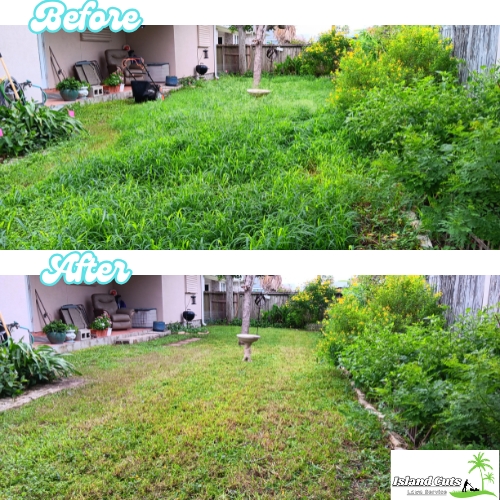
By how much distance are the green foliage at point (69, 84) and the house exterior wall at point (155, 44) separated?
232 millimetres

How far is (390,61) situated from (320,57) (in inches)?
15.9

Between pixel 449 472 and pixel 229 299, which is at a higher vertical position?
pixel 229 299

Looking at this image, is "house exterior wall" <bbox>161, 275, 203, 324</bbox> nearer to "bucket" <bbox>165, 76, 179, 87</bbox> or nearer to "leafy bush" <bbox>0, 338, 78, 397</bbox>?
"leafy bush" <bbox>0, 338, 78, 397</bbox>

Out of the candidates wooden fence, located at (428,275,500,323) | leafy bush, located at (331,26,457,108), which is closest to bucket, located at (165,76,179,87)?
leafy bush, located at (331,26,457,108)

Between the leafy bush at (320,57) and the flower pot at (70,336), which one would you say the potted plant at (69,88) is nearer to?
the leafy bush at (320,57)

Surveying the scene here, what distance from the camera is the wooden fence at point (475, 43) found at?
247 cm

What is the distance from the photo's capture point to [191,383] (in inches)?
107

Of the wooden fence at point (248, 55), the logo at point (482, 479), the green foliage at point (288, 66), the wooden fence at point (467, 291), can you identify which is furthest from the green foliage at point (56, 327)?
the logo at point (482, 479)

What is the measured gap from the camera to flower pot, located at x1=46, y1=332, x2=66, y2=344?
2.51 m

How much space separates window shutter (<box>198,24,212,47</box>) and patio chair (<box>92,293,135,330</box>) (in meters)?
1.00

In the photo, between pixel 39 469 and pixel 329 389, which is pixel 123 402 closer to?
pixel 39 469

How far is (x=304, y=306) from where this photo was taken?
269cm

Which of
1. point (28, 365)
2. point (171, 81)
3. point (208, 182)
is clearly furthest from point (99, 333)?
point (171, 81)

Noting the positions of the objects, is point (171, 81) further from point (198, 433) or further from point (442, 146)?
point (198, 433)
